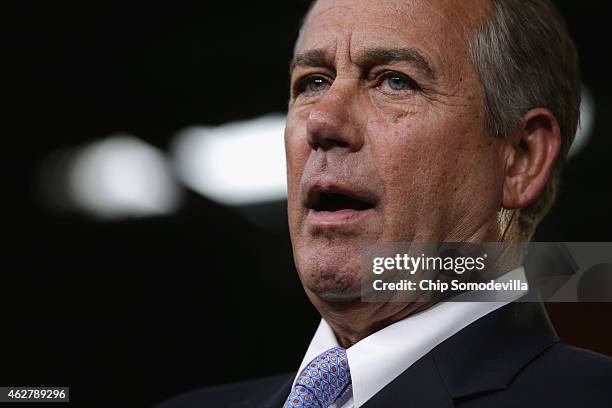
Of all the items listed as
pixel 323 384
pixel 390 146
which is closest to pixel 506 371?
pixel 323 384

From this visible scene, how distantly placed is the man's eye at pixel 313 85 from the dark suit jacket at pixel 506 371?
49 centimetres

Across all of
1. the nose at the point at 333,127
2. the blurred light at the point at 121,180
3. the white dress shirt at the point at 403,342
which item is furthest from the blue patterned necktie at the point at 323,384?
the blurred light at the point at 121,180

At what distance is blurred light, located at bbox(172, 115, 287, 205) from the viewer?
2189 mm

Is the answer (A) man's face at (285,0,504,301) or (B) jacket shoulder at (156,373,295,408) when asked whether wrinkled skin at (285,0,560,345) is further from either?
(B) jacket shoulder at (156,373,295,408)

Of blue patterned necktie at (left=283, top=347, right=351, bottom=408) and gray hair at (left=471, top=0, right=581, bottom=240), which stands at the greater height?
gray hair at (left=471, top=0, right=581, bottom=240)

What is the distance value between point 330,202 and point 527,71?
0.41m

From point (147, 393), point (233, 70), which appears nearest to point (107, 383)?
point (147, 393)

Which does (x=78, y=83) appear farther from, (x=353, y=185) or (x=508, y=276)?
(x=508, y=276)

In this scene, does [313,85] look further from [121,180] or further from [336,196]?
[121,180]

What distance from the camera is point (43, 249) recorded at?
2049 mm

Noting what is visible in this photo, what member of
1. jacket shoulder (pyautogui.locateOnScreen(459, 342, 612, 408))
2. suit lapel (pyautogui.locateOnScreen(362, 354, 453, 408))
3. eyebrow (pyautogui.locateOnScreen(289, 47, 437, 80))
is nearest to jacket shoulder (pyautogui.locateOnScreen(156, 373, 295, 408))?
suit lapel (pyautogui.locateOnScreen(362, 354, 453, 408))

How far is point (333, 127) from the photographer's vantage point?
4.16 ft

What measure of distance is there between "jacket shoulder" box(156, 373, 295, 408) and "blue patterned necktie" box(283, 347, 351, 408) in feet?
0.92

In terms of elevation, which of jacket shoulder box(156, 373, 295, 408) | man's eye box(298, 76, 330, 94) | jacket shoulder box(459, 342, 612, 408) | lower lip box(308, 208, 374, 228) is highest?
man's eye box(298, 76, 330, 94)
